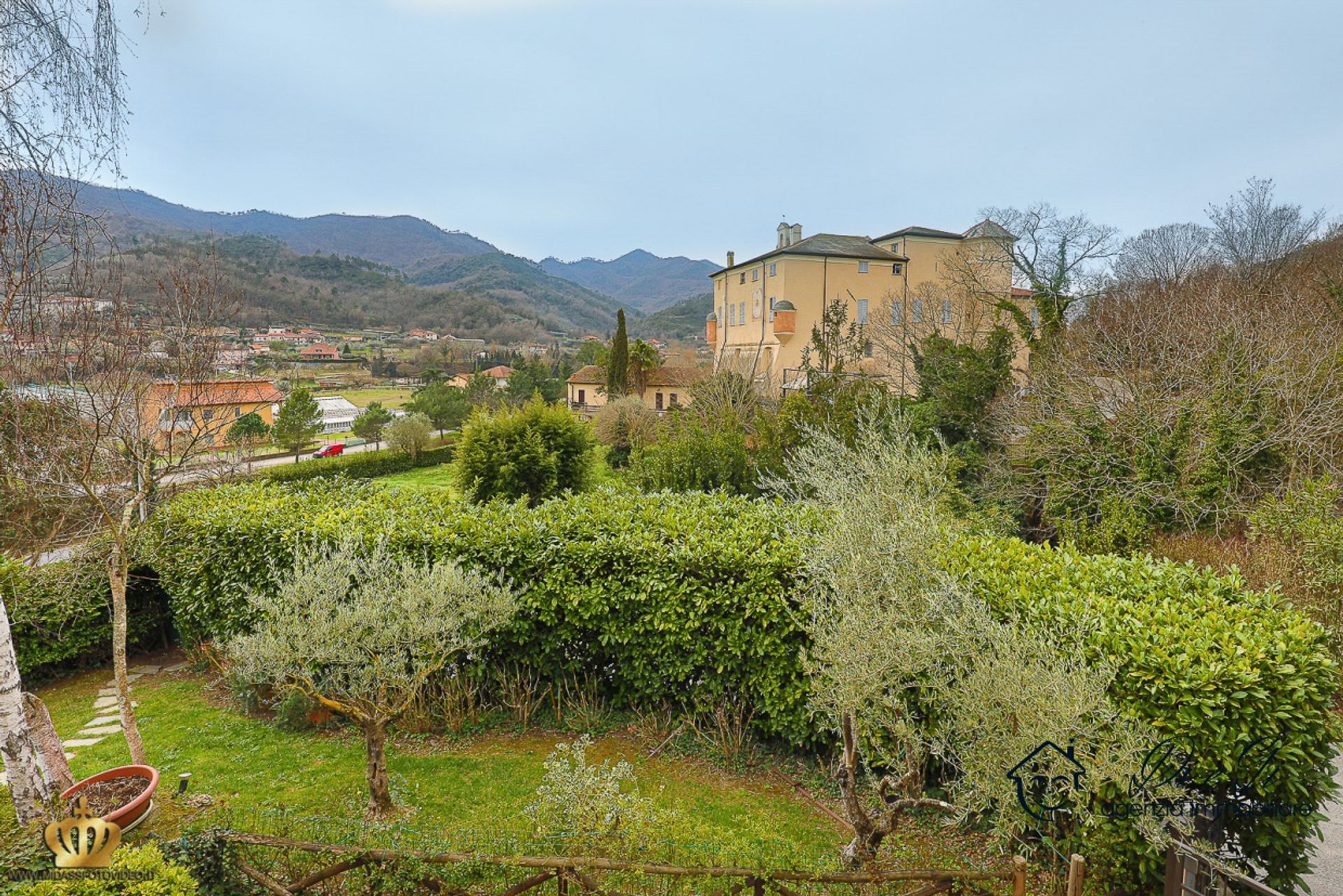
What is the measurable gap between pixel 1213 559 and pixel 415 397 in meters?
33.3

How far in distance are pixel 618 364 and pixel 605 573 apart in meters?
27.0

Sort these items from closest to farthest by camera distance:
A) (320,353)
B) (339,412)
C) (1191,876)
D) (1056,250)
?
(1191,876), (1056,250), (339,412), (320,353)

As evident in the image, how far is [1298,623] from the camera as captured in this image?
3438 mm

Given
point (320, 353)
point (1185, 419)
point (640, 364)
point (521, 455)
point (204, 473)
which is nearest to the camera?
point (204, 473)

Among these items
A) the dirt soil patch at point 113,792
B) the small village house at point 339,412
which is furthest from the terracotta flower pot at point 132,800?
the small village house at point 339,412

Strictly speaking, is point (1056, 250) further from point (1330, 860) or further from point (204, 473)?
point (204, 473)

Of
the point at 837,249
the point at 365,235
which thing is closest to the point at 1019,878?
the point at 837,249

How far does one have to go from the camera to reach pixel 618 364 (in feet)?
104

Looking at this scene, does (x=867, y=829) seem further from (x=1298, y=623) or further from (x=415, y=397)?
(x=415, y=397)

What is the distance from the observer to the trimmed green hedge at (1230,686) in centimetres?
303

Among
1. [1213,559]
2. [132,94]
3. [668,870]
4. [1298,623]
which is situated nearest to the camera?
[668,870]

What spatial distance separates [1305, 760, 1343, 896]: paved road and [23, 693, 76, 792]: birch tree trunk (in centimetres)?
766

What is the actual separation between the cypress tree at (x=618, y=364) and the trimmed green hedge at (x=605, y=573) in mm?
24844

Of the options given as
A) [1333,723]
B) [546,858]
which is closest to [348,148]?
[546,858]
